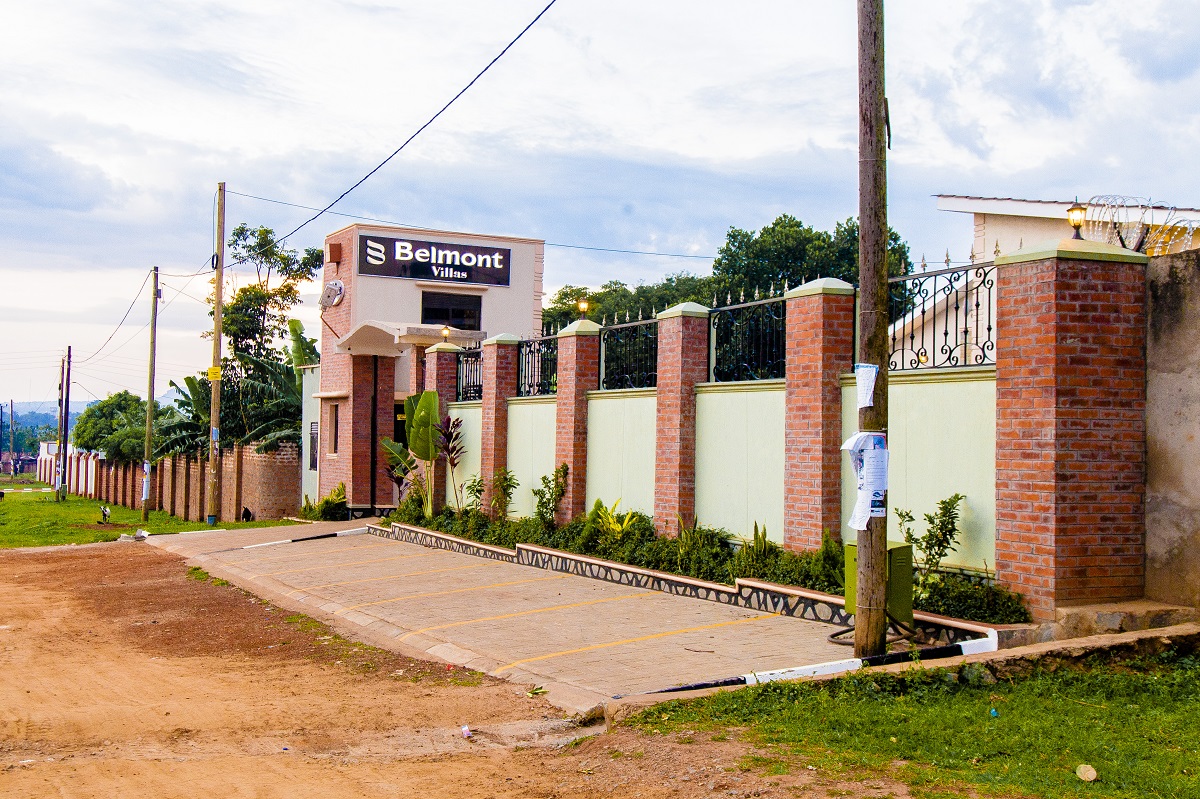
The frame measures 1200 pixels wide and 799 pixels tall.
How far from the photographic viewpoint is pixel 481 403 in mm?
19453

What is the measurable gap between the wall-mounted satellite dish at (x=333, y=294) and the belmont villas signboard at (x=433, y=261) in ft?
2.85

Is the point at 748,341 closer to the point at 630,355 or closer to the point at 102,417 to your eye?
the point at 630,355

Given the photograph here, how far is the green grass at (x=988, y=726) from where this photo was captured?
5410 millimetres

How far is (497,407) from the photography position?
60.7 ft

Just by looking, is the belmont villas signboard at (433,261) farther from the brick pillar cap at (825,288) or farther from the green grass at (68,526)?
the brick pillar cap at (825,288)

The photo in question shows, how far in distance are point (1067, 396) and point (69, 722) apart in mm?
8092

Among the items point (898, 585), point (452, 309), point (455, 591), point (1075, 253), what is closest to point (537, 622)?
point (455, 591)

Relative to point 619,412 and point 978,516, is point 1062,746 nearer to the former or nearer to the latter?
point 978,516

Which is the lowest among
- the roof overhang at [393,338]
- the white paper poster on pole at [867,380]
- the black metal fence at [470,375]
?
the white paper poster on pole at [867,380]

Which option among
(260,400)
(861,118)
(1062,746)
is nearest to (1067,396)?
(861,118)

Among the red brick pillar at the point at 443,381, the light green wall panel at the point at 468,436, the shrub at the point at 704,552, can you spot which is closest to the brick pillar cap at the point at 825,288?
the shrub at the point at 704,552

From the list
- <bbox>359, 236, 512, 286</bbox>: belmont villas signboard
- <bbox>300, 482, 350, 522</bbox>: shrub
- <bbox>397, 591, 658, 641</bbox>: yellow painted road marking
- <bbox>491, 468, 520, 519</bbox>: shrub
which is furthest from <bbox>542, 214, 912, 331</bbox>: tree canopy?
<bbox>397, 591, 658, 641</bbox>: yellow painted road marking

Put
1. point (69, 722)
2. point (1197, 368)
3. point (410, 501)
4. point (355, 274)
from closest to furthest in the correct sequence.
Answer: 1. point (69, 722)
2. point (1197, 368)
3. point (410, 501)
4. point (355, 274)

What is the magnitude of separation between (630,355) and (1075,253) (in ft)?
24.4
